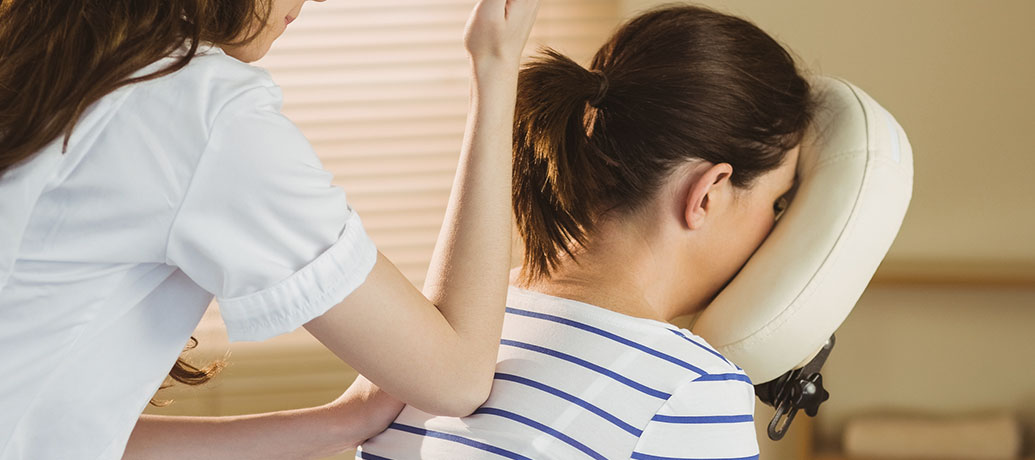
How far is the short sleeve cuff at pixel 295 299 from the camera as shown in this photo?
60 centimetres

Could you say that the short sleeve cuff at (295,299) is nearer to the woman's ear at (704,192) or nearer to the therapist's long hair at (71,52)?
the therapist's long hair at (71,52)

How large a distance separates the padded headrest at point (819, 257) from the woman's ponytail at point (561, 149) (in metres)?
0.18

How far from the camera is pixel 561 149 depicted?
96cm

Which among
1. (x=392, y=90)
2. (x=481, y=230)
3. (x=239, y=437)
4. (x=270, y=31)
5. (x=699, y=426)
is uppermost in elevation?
(x=270, y=31)

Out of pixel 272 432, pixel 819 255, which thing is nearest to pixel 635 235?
pixel 819 255

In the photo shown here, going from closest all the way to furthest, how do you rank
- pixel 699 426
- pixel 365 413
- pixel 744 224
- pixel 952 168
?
1. pixel 699 426
2. pixel 365 413
3. pixel 744 224
4. pixel 952 168

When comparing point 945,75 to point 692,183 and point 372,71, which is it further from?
point 692,183

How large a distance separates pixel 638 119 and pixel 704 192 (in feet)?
0.32

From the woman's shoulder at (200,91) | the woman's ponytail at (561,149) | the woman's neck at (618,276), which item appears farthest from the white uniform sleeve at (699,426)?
the woman's shoulder at (200,91)

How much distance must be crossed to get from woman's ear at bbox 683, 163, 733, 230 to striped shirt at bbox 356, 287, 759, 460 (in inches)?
6.6

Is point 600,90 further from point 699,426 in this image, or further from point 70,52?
point 70,52

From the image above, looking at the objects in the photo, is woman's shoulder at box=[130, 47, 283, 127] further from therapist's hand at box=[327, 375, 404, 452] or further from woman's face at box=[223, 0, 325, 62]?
therapist's hand at box=[327, 375, 404, 452]

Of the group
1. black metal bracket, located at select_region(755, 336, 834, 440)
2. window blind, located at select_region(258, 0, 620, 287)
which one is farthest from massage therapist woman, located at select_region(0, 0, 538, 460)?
window blind, located at select_region(258, 0, 620, 287)

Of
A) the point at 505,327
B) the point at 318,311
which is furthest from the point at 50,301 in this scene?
the point at 505,327
